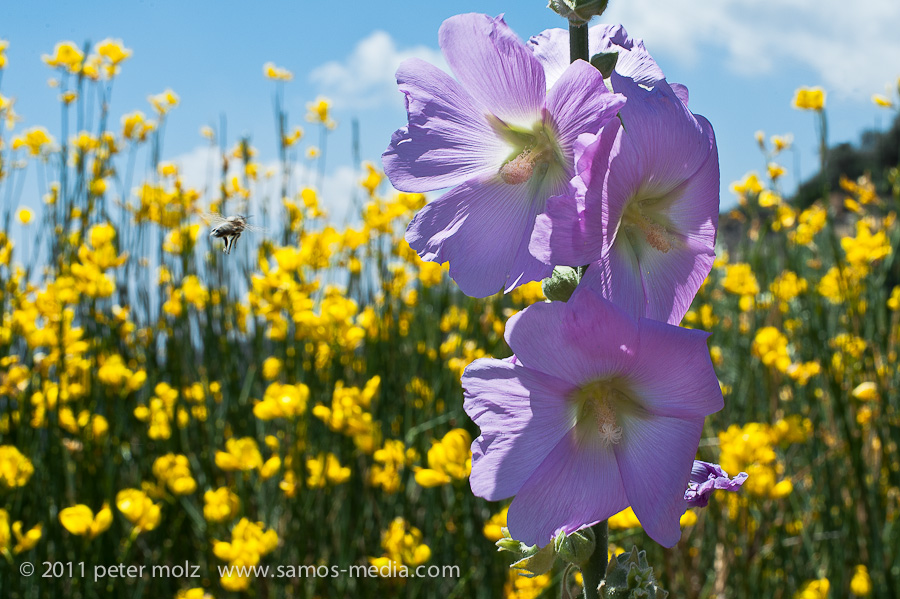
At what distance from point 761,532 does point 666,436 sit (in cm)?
137

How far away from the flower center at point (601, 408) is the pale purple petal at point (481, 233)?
10cm

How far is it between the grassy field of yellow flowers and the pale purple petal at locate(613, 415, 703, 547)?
3.03 feet

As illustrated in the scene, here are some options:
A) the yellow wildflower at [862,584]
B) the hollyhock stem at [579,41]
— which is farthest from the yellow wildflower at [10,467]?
the yellow wildflower at [862,584]

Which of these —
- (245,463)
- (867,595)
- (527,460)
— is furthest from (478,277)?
(867,595)

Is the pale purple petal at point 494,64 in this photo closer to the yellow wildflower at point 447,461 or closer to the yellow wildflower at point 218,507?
the yellow wildflower at point 447,461

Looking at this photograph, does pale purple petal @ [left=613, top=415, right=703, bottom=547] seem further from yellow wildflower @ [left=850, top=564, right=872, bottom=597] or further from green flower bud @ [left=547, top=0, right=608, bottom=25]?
yellow wildflower @ [left=850, top=564, right=872, bottom=597]

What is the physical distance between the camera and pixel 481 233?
58cm

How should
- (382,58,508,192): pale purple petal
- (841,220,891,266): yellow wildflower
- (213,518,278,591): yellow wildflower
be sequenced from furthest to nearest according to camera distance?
1. (841,220,891,266): yellow wildflower
2. (213,518,278,591): yellow wildflower
3. (382,58,508,192): pale purple petal

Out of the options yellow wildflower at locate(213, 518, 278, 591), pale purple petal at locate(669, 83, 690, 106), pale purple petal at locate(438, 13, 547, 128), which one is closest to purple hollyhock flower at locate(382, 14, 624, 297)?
pale purple petal at locate(438, 13, 547, 128)

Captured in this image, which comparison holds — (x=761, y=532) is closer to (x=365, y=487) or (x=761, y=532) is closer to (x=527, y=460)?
(x=365, y=487)

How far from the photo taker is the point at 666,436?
1.73 ft

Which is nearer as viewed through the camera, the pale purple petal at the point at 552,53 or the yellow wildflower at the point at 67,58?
Answer: the pale purple petal at the point at 552,53

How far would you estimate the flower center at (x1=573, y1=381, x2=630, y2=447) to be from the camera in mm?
522

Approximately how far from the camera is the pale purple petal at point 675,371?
1.56 ft
